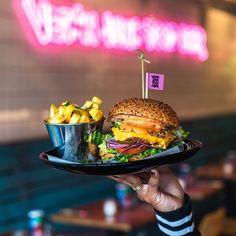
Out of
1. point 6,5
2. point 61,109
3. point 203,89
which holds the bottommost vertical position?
point 203,89

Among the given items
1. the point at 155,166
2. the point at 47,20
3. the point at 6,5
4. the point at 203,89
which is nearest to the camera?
the point at 155,166

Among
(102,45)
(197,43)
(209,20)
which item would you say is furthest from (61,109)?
(209,20)

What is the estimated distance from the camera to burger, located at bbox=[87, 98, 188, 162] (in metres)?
1.82

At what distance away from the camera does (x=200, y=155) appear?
859 cm

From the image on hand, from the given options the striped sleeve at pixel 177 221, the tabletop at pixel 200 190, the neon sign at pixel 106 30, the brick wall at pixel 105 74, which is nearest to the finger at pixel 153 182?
the striped sleeve at pixel 177 221

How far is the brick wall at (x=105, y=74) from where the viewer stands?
5.01 meters

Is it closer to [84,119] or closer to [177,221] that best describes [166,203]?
[177,221]

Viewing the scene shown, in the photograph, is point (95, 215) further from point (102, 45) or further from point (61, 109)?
point (61, 109)

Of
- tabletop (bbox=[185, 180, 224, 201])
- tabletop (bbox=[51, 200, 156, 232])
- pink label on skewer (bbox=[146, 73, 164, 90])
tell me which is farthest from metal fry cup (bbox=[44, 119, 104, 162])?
tabletop (bbox=[185, 180, 224, 201])

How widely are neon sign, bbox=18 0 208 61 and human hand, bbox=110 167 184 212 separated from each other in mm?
3433

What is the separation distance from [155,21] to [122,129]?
18.2 ft

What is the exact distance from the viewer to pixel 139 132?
73.2 inches

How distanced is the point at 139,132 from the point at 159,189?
0.29 meters

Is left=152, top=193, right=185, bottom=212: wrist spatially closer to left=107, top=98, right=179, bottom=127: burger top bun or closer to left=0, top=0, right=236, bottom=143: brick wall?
left=107, top=98, right=179, bottom=127: burger top bun
